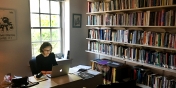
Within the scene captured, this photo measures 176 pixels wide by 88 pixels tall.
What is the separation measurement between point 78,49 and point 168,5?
2.51 metres

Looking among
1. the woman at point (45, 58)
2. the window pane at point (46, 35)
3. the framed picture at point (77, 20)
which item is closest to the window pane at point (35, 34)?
the window pane at point (46, 35)

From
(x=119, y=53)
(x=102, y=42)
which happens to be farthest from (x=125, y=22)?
(x=102, y=42)

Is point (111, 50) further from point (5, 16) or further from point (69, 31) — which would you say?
point (5, 16)

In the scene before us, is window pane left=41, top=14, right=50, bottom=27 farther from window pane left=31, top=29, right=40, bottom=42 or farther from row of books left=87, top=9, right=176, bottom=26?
row of books left=87, top=9, right=176, bottom=26

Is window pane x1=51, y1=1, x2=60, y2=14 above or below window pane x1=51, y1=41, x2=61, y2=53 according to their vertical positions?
above

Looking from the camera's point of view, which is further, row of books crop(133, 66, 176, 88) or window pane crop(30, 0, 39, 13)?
window pane crop(30, 0, 39, 13)

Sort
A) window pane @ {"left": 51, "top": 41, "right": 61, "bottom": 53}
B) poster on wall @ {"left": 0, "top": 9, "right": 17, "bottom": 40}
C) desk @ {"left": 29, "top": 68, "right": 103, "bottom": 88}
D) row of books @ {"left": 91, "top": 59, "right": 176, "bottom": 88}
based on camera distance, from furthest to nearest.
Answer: window pane @ {"left": 51, "top": 41, "right": 61, "bottom": 53}
poster on wall @ {"left": 0, "top": 9, "right": 17, "bottom": 40}
row of books @ {"left": 91, "top": 59, "right": 176, "bottom": 88}
desk @ {"left": 29, "top": 68, "right": 103, "bottom": 88}

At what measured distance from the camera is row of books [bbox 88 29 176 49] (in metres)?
2.46

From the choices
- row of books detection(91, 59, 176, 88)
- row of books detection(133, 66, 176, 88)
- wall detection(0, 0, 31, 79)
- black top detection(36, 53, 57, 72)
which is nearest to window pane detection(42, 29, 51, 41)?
wall detection(0, 0, 31, 79)

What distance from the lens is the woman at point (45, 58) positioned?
288 cm

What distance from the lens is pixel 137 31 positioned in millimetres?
2879

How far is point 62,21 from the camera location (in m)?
4.17

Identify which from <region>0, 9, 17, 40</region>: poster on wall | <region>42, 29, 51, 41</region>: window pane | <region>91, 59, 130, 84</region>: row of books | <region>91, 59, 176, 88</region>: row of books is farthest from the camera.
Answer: <region>42, 29, 51, 41</region>: window pane

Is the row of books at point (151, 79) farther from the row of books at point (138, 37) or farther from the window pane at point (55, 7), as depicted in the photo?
the window pane at point (55, 7)
